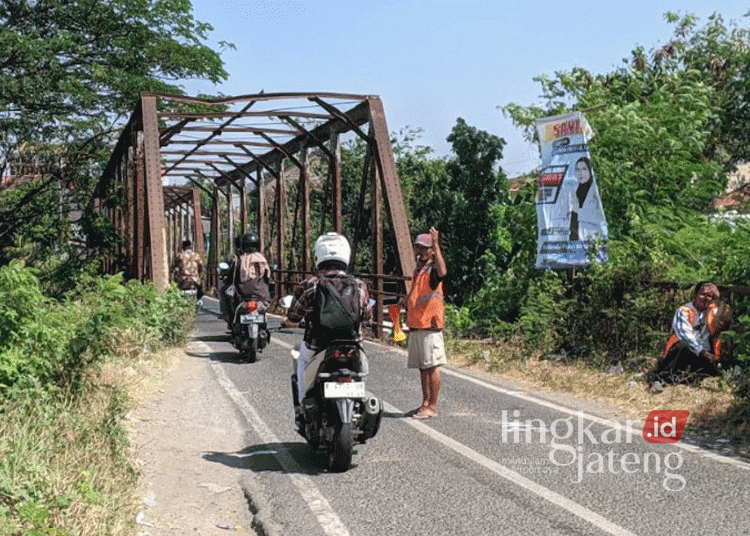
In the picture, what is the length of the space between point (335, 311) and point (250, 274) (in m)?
6.82

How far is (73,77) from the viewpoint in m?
20.1

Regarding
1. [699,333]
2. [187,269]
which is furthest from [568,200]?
[187,269]

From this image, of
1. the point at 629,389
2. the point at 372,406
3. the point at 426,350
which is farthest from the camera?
the point at 629,389

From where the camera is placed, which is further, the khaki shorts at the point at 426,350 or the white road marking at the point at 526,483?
the khaki shorts at the point at 426,350

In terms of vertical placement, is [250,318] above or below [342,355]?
below

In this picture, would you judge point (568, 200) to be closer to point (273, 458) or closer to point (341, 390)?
point (273, 458)

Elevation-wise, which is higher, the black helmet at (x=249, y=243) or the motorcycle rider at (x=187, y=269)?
the black helmet at (x=249, y=243)

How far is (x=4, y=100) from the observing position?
64.2ft

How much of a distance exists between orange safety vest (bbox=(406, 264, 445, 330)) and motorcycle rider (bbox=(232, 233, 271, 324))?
4898 millimetres

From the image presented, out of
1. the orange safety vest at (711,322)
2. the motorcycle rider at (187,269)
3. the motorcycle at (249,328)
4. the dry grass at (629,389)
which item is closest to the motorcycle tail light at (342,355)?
the dry grass at (629,389)

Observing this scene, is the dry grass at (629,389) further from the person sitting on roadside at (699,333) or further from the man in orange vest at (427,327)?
the man in orange vest at (427,327)

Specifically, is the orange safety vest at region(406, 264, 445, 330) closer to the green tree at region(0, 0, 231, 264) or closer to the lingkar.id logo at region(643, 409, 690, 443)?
the lingkar.id logo at region(643, 409, 690, 443)

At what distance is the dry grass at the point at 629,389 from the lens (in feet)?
27.7

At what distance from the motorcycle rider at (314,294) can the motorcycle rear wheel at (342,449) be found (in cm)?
52
